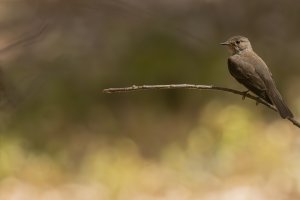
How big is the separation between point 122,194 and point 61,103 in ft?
4.17

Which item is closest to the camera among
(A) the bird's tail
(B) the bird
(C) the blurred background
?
(A) the bird's tail

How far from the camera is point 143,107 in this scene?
6.80 meters

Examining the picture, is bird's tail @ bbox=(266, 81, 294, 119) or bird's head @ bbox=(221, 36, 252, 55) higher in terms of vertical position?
bird's head @ bbox=(221, 36, 252, 55)

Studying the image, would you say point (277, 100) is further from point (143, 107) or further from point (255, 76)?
point (143, 107)

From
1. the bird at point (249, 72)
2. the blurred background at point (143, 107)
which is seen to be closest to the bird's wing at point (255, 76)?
the bird at point (249, 72)

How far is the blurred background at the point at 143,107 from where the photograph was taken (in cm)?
602

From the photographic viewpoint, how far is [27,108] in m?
6.82

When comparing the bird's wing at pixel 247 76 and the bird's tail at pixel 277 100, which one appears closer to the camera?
the bird's tail at pixel 277 100

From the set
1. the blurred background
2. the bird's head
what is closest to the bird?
the bird's head

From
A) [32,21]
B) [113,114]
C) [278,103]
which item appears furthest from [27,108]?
[278,103]

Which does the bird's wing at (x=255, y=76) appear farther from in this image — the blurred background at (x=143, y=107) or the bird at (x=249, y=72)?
the blurred background at (x=143, y=107)

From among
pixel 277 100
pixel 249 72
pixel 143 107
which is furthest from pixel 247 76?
pixel 143 107

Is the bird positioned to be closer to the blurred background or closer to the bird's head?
the bird's head

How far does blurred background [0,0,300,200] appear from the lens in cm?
602
